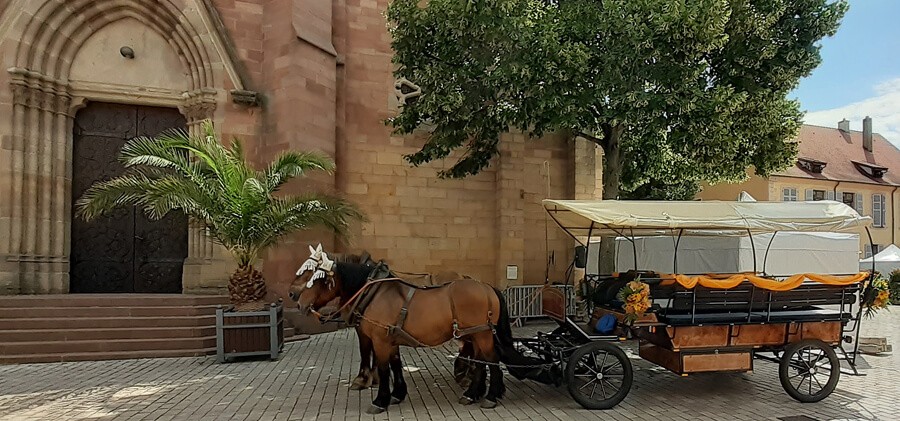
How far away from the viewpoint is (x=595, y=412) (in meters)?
5.54

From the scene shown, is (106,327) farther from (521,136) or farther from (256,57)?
(521,136)

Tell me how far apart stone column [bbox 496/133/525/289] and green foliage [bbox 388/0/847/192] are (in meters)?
4.39

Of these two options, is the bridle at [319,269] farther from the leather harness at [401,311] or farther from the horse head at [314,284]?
the leather harness at [401,311]

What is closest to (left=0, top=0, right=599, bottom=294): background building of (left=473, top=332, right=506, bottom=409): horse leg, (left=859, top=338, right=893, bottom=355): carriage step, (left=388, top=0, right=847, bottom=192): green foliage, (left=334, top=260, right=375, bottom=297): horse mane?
(left=388, top=0, right=847, bottom=192): green foliage

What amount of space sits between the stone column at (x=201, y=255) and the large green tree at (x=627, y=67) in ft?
15.3

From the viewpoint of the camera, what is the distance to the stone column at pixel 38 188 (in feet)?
33.1

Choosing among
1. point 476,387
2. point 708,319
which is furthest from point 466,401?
point 708,319

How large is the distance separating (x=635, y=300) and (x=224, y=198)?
632 centimetres

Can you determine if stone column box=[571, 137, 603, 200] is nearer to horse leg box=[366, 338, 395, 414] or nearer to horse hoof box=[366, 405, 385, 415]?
horse leg box=[366, 338, 395, 414]

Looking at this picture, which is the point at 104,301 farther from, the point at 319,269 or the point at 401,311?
the point at 401,311

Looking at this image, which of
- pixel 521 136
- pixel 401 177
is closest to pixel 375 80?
pixel 401 177

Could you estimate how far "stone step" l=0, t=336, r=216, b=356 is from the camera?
8180 millimetres

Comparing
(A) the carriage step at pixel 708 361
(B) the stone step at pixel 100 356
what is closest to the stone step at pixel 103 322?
(B) the stone step at pixel 100 356

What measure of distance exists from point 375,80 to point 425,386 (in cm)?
894
